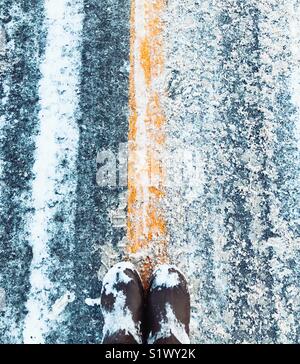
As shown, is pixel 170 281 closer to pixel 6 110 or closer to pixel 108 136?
pixel 108 136

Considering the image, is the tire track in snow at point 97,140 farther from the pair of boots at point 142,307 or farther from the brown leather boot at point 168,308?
the brown leather boot at point 168,308

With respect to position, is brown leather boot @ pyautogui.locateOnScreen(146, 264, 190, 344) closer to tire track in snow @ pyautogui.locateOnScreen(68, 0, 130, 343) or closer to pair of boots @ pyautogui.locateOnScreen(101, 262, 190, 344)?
pair of boots @ pyautogui.locateOnScreen(101, 262, 190, 344)

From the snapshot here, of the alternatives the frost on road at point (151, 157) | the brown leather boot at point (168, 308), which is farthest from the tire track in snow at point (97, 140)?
the brown leather boot at point (168, 308)

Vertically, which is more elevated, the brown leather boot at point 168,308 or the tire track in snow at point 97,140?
the tire track in snow at point 97,140

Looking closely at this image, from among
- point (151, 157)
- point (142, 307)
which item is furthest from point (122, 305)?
point (151, 157)

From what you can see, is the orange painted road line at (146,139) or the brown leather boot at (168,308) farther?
the orange painted road line at (146,139)

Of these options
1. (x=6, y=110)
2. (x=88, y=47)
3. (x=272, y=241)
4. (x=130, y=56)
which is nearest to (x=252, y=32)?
(x=130, y=56)

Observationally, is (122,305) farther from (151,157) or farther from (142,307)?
(151,157)
